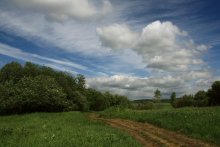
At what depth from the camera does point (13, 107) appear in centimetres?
5872

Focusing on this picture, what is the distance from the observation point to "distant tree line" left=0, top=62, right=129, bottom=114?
58.5 m

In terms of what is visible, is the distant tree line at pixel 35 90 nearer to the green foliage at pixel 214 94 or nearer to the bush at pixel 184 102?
the green foliage at pixel 214 94

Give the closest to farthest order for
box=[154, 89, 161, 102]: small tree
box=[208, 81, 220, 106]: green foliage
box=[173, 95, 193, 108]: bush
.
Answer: box=[208, 81, 220, 106]: green foliage < box=[173, 95, 193, 108]: bush < box=[154, 89, 161, 102]: small tree

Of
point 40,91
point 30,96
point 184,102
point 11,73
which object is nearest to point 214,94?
point 184,102

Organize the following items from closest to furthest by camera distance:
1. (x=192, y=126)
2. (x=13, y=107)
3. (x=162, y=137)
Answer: (x=162, y=137), (x=192, y=126), (x=13, y=107)

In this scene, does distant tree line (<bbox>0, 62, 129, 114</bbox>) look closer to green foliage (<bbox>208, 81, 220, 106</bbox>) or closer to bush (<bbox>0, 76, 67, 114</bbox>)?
bush (<bbox>0, 76, 67, 114</bbox>)

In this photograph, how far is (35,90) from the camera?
195ft

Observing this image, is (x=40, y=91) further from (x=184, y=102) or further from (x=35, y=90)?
(x=184, y=102)

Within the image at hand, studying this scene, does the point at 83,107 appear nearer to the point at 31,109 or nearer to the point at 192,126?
the point at 31,109

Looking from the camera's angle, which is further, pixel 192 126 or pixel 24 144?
pixel 192 126

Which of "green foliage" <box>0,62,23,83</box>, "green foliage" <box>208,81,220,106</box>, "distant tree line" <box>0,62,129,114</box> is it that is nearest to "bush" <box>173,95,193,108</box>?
"green foliage" <box>208,81,220,106</box>

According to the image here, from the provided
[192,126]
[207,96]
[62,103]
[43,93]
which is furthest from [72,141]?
[207,96]

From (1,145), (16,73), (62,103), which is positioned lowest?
(1,145)

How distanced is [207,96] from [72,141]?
2685 inches
